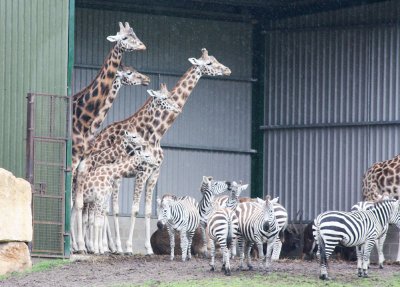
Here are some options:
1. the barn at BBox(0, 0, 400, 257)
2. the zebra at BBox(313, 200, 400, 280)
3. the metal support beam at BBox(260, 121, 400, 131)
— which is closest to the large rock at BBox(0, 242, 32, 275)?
the zebra at BBox(313, 200, 400, 280)

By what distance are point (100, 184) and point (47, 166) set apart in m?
2.18

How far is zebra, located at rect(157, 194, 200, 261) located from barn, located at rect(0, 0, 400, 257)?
5744mm

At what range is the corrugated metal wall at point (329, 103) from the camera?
105 ft

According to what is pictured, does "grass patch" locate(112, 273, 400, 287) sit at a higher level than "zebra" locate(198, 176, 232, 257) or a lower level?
lower

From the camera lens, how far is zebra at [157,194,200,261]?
2569 cm

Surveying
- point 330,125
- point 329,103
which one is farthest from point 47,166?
point 329,103

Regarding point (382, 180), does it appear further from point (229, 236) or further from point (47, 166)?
point (47, 166)

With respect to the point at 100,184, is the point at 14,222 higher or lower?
lower

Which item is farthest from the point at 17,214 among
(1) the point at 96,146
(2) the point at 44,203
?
(1) the point at 96,146

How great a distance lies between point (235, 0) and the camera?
33.9 meters

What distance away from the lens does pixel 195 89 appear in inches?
1341

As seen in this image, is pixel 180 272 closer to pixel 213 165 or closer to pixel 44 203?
Answer: pixel 44 203

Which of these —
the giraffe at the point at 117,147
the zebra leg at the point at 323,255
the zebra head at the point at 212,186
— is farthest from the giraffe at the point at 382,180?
the zebra leg at the point at 323,255

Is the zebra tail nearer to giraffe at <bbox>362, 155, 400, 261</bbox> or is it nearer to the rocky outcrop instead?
Answer: the rocky outcrop
